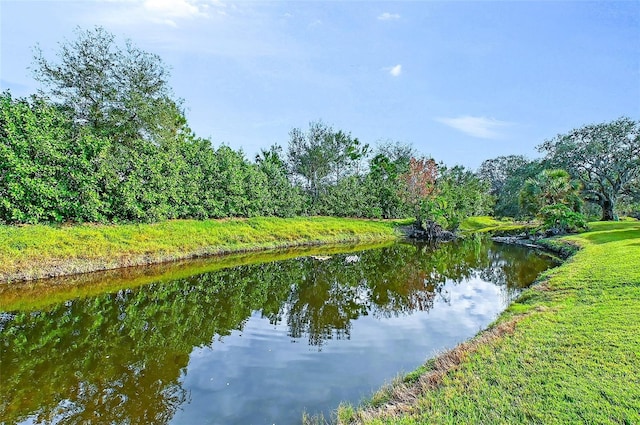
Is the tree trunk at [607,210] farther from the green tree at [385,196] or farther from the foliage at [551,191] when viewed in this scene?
the green tree at [385,196]

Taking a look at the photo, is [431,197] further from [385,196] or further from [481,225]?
[481,225]

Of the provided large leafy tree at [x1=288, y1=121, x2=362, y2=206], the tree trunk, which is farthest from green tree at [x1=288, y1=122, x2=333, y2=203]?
the tree trunk

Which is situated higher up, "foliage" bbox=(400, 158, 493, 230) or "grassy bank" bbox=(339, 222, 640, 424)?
"foliage" bbox=(400, 158, 493, 230)

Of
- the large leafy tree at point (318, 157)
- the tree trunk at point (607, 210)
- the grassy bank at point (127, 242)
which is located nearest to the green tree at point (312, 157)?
the large leafy tree at point (318, 157)

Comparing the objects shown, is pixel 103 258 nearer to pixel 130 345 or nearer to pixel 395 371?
pixel 130 345

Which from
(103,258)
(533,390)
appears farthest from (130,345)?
(103,258)

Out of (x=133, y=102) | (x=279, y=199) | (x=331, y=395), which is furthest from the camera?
(x=279, y=199)

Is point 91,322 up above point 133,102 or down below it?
below

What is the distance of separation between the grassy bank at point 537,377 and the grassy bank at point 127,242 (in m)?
14.0

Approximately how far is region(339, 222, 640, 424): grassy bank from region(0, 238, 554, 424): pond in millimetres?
1223

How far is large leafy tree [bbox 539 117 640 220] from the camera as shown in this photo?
3566cm

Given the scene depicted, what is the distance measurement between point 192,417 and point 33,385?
2.98 meters

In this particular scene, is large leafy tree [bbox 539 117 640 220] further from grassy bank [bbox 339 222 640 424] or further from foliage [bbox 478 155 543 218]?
grassy bank [bbox 339 222 640 424]

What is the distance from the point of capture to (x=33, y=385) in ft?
19.8
